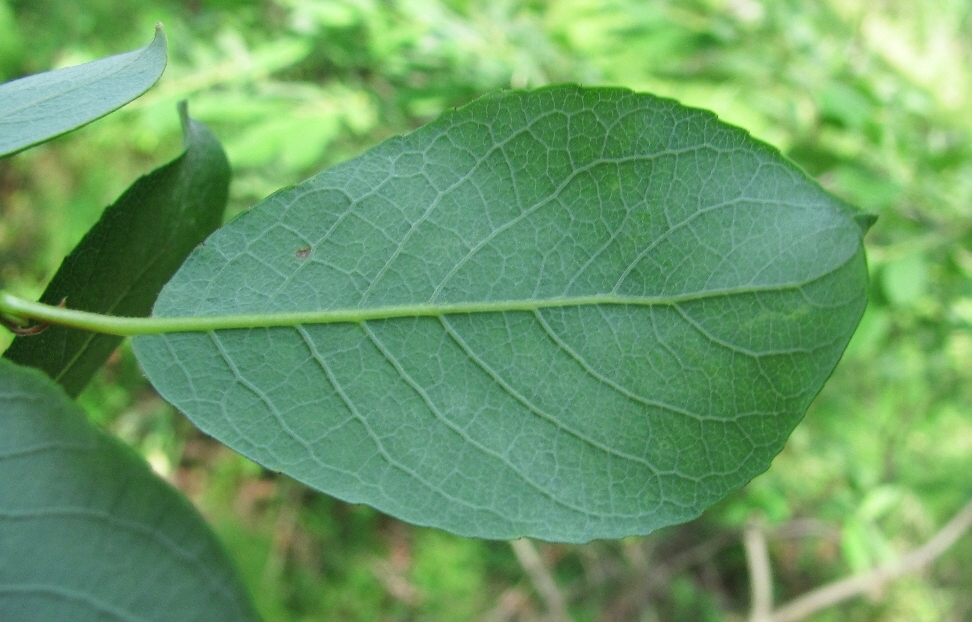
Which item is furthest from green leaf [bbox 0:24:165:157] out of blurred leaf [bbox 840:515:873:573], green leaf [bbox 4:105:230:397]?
blurred leaf [bbox 840:515:873:573]

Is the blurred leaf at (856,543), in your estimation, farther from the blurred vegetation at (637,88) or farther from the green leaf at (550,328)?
the green leaf at (550,328)

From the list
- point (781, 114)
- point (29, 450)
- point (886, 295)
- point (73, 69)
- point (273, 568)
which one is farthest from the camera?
point (273, 568)

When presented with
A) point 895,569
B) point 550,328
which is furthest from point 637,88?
point 895,569

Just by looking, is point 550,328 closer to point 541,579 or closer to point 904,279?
point 904,279

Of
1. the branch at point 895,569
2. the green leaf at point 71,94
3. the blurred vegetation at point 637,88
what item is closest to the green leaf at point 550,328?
the green leaf at point 71,94

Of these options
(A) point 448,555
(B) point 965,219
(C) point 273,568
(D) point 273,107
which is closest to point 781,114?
(B) point 965,219

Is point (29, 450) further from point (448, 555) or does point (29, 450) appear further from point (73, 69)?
point (448, 555)
